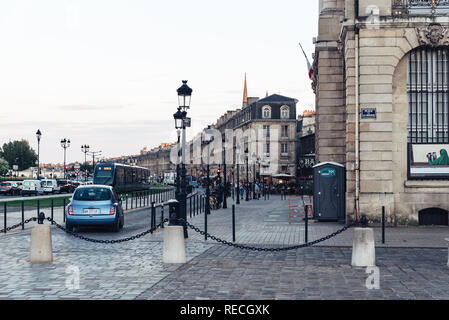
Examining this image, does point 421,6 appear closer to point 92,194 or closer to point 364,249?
point 364,249

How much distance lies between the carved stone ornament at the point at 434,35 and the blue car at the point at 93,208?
11.5 meters

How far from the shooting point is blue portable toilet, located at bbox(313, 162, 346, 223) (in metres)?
22.0

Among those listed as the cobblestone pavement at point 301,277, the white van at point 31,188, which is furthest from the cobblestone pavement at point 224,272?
the white van at point 31,188

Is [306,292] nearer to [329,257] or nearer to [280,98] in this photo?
[329,257]

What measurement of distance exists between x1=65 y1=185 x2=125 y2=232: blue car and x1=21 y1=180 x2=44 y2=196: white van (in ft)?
133

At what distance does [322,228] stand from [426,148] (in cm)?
440

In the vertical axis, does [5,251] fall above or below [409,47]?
below

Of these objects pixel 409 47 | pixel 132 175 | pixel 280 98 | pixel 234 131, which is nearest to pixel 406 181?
pixel 409 47

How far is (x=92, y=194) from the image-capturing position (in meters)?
19.1

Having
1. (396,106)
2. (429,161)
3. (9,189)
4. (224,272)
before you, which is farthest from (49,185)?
(224,272)

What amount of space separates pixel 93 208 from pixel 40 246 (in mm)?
6522

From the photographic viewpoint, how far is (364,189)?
19.9 m

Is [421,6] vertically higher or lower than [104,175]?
higher

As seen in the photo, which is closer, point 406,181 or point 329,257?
point 329,257
